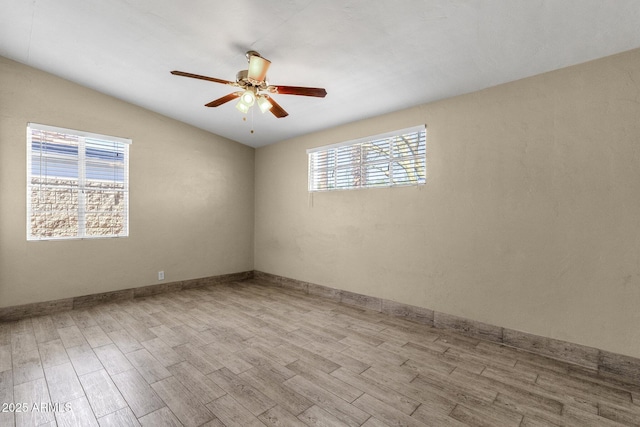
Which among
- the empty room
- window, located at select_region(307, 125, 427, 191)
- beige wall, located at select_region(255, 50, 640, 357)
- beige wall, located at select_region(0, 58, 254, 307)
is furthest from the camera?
window, located at select_region(307, 125, 427, 191)

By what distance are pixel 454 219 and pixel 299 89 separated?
2194mm

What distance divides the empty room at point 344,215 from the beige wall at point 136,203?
3cm

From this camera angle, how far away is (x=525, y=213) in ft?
9.10

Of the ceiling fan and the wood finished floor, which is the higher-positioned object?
the ceiling fan

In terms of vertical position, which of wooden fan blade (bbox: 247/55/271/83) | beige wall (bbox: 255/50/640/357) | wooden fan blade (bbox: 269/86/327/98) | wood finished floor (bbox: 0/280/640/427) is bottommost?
wood finished floor (bbox: 0/280/640/427)

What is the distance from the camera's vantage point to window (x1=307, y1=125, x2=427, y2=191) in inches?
141

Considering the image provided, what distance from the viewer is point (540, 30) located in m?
2.12

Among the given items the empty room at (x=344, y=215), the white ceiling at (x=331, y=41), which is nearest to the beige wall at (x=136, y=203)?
the empty room at (x=344, y=215)

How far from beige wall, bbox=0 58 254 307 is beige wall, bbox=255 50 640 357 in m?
2.59

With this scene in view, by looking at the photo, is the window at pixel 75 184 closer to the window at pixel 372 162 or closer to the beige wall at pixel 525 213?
the window at pixel 372 162

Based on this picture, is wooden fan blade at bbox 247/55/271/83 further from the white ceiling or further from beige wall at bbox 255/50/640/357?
beige wall at bbox 255/50/640/357

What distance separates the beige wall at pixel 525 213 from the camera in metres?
2.35

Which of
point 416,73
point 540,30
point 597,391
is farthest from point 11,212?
point 597,391

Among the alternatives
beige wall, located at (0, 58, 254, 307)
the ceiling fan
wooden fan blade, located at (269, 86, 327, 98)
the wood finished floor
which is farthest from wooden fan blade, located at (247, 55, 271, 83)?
beige wall, located at (0, 58, 254, 307)
